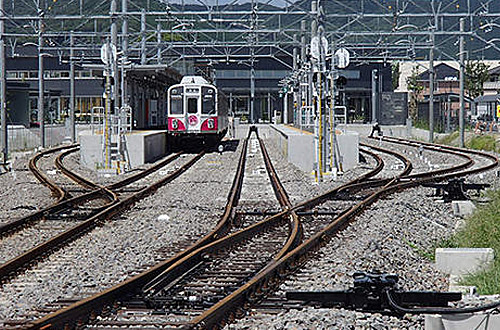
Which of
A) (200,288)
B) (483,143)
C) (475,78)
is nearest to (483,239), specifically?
(200,288)

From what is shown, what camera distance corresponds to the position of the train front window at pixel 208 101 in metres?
30.4

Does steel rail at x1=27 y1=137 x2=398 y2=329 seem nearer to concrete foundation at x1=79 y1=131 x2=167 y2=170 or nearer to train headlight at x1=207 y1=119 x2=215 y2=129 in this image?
concrete foundation at x1=79 y1=131 x2=167 y2=170

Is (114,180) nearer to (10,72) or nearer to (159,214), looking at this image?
(159,214)

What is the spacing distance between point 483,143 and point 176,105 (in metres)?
13.1

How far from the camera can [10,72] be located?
261 ft

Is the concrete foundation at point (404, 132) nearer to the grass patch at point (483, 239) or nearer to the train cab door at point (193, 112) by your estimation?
the train cab door at point (193, 112)

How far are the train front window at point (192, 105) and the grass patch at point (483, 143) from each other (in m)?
11.7

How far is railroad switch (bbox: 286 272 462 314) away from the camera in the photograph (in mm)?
5844

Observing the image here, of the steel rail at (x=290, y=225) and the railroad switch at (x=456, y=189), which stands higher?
the railroad switch at (x=456, y=189)

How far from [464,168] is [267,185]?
647 cm

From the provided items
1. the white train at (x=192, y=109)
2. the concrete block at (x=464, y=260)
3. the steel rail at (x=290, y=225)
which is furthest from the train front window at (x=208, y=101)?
the concrete block at (x=464, y=260)

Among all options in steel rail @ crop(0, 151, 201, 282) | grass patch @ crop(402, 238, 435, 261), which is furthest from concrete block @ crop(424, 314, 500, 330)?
steel rail @ crop(0, 151, 201, 282)

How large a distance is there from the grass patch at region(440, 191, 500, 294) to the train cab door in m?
19.0

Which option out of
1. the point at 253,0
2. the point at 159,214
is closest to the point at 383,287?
the point at 159,214
